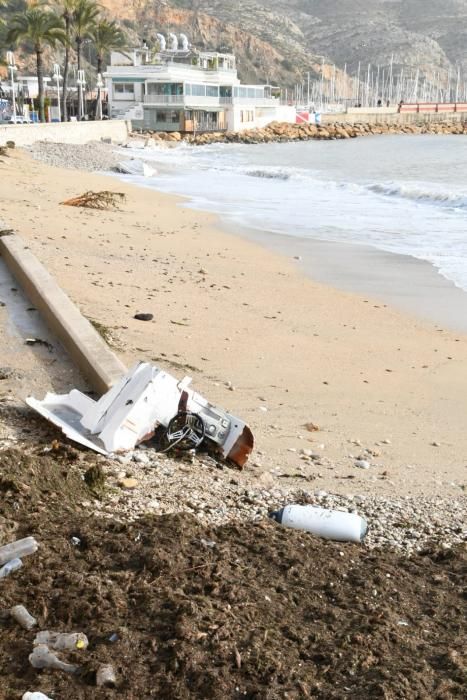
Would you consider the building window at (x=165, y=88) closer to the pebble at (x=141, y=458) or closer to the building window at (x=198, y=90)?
the building window at (x=198, y=90)

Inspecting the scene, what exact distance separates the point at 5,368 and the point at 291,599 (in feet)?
12.0

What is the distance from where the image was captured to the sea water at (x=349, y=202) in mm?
16489

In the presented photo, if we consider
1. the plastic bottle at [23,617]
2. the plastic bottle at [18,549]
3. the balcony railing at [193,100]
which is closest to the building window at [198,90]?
the balcony railing at [193,100]

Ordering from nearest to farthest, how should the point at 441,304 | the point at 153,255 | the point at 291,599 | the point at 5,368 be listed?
the point at 291,599 → the point at 5,368 → the point at 441,304 → the point at 153,255

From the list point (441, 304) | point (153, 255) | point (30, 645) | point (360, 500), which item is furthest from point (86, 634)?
point (153, 255)

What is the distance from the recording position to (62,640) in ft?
9.91

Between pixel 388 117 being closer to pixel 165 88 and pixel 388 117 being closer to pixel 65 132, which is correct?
pixel 165 88

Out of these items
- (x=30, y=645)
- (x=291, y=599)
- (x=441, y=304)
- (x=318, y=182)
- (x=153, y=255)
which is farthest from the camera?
(x=318, y=182)

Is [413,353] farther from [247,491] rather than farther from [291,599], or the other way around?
[291,599]

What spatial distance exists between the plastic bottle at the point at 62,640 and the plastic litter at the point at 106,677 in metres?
0.18

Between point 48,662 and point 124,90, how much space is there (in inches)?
3148

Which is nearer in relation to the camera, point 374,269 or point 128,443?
point 128,443

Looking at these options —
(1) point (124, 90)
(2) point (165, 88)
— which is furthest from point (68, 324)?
(1) point (124, 90)

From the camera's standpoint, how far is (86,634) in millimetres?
3068
